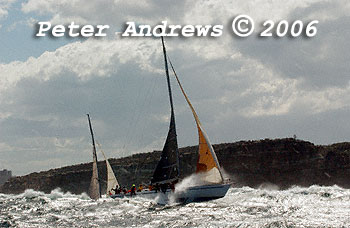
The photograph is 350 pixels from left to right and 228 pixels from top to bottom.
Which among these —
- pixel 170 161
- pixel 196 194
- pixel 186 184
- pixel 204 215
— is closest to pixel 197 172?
pixel 196 194

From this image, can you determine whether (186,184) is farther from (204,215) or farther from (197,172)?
(204,215)

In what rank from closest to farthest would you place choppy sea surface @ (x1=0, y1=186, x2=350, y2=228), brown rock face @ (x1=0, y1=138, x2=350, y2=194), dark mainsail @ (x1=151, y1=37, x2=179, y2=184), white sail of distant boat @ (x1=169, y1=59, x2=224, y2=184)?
choppy sea surface @ (x1=0, y1=186, x2=350, y2=228), white sail of distant boat @ (x1=169, y1=59, x2=224, y2=184), dark mainsail @ (x1=151, y1=37, x2=179, y2=184), brown rock face @ (x1=0, y1=138, x2=350, y2=194)

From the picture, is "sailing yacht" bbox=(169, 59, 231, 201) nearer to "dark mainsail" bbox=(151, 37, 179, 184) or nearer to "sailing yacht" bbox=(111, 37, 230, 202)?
"sailing yacht" bbox=(111, 37, 230, 202)

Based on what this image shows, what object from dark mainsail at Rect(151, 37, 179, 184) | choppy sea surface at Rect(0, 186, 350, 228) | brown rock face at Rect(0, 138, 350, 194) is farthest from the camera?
brown rock face at Rect(0, 138, 350, 194)

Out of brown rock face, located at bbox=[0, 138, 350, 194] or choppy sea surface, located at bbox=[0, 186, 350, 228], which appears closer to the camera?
choppy sea surface, located at bbox=[0, 186, 350, 228]

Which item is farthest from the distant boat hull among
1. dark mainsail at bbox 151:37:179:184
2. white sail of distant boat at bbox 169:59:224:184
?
dark mainsail at bbox 151:37:179:184

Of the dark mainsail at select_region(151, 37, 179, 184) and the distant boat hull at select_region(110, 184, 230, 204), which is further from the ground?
the dark mainsail at select_region(151, 37, 179, 184)

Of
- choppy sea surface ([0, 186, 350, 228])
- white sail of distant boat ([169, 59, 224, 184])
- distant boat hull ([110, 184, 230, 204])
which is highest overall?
white sail of distant boat ([169, 59, 224, 184])

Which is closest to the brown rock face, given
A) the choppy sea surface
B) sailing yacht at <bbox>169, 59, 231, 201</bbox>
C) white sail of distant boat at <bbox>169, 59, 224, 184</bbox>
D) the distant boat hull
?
the choppy sea surface

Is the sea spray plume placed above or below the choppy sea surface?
above

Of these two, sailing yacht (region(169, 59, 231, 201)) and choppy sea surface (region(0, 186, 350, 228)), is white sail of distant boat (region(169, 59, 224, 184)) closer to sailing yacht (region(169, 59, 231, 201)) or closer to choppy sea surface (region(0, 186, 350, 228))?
sailing yacht (region(169, 59, 231, 201))

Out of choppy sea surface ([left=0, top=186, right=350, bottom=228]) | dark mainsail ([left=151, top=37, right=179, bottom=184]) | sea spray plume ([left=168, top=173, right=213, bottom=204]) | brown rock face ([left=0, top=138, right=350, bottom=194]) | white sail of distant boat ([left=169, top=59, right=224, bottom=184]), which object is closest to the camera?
choppy sea surface ([left=0, top=186, right=350, bottom=228])

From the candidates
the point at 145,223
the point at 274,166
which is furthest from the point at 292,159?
the point at 145,223

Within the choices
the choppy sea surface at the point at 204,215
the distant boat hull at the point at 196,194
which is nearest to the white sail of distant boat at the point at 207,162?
the distant boat hull at the point at 196,194
